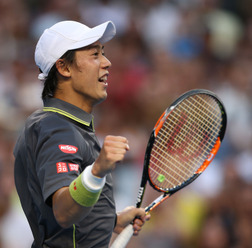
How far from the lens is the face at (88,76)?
125 inches

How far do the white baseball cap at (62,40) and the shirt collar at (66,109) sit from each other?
0.20 m

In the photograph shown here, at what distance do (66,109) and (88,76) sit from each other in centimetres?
22

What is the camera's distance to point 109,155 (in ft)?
8.68

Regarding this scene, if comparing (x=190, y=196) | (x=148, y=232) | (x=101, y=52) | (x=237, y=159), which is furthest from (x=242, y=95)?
(x=101, y=52)

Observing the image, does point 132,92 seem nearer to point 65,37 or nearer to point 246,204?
point 246,204

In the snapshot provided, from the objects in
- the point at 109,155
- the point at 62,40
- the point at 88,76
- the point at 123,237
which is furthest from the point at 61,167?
the point at 123,237

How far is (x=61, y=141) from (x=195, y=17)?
689 cm

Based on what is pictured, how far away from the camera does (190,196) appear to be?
22.2 ft

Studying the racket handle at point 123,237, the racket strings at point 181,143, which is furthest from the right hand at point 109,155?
the racket strings at point 181,143

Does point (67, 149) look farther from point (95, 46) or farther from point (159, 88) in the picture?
point (159, 88)

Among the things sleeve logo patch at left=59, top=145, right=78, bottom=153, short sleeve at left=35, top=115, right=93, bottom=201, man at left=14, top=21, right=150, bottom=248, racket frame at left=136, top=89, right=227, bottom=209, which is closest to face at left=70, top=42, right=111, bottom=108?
man at left=14, top=21, right=150, bottom=248

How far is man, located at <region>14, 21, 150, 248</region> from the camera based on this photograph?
9.24ft

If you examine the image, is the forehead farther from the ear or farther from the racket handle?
the racket handle

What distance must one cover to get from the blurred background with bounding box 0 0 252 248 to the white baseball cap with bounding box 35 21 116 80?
3.44 meters
